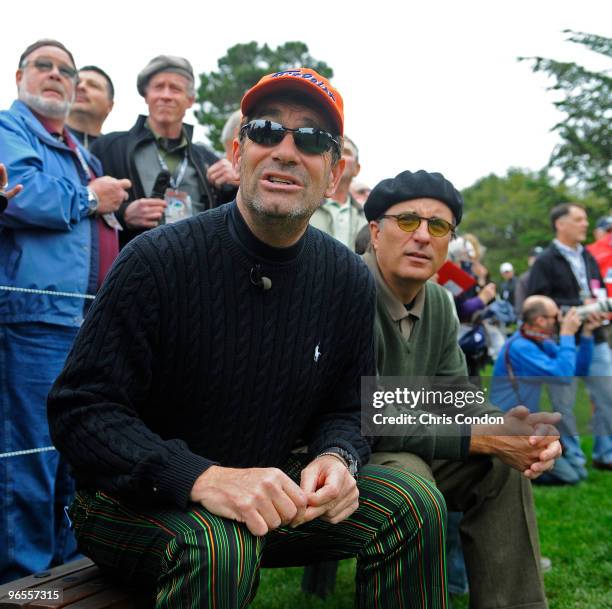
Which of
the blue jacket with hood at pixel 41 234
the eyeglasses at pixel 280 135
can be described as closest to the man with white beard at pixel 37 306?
the blue jacket with hood at pixel 41 234

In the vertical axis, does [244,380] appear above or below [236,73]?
below

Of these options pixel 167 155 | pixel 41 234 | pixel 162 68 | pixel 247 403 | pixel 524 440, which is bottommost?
pixel 524 440

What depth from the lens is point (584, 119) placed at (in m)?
12.5

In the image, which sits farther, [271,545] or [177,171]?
[177,171]

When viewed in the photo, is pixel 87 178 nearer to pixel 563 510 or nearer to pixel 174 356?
pixel 174 356

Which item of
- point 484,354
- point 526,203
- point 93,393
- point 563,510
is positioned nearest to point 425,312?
point 93,393

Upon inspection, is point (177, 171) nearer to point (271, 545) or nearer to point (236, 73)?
point (271, 545)

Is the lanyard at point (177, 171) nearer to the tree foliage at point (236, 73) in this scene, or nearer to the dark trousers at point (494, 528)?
the dark trousers at point (494, 528)

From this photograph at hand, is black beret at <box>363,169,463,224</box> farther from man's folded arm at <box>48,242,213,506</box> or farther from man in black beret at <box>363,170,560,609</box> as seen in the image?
man's folded arm at <box>48,242,213,506</box>

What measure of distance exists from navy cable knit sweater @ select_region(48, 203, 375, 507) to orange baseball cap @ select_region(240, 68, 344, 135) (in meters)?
0.38

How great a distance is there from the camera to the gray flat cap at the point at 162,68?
4.38 meters

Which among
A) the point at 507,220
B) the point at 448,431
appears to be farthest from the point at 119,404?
the point at 507,220

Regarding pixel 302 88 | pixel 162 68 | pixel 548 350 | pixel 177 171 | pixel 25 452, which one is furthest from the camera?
pixel 548 350

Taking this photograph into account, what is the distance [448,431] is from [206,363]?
113 cm
